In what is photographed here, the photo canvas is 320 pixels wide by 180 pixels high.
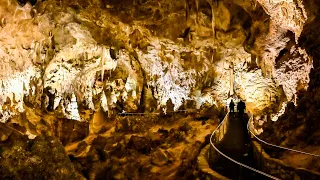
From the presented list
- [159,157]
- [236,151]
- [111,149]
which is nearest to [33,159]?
[236,151]

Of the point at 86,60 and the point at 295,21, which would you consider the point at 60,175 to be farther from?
the point at 86,60

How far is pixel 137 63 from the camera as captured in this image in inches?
624

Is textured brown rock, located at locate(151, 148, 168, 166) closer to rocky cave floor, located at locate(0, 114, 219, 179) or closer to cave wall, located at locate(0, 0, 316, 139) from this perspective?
rocky cave floor, located at locate(0, 114, 219, 179)

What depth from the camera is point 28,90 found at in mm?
14148

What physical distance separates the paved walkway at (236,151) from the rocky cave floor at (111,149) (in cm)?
66

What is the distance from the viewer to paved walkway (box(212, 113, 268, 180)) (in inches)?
234

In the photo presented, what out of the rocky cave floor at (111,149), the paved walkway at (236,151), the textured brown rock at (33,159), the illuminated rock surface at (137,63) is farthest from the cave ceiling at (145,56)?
the textured brown rock at (33,159)

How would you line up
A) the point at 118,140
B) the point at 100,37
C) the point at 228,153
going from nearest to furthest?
1. the point at 228,153
2. the point at 118,140
3. the point at 100,37

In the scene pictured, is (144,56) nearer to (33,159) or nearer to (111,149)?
(111,149)

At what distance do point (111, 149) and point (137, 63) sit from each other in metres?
6.22

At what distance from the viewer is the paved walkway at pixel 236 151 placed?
594cm

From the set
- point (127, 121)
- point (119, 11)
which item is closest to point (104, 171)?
point (127, 121)

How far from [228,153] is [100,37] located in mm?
8197

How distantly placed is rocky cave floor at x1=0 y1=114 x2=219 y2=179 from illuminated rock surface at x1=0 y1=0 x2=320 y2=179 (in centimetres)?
9
